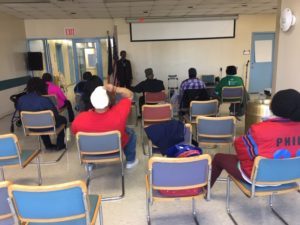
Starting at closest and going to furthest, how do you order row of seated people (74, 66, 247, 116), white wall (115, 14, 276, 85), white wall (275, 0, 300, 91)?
white wall (275, 0, 300, 91)
row of seated people (74, 66, 247, 116)
white wall (115, 14, 276, 85)

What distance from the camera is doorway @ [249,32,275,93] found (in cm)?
896

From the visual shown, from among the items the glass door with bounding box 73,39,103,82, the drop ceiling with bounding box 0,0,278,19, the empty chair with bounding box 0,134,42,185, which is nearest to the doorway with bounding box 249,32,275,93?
the drop ceiling with bounding box 0,0,278,19

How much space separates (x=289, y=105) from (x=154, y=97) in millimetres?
3716

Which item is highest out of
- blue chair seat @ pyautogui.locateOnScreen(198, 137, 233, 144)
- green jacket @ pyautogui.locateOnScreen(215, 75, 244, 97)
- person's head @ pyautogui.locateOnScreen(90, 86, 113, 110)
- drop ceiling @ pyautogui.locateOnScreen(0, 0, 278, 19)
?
drop ceiling @ pyautogui.locateOnScreen(0, 0, 278, 19)

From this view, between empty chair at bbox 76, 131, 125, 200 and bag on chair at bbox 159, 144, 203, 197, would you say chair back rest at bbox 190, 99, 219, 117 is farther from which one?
bag on chair at bbox 159, 144, 203, 197

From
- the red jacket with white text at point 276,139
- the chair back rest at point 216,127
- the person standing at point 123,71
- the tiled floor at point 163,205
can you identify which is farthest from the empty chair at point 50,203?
the person standing at point 123,71

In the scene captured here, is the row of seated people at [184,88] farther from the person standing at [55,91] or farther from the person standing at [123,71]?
the person standing at [123,71]

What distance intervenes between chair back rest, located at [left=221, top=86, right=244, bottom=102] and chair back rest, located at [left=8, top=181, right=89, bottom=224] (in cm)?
435

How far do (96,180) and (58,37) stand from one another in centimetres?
684

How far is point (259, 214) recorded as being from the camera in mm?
2420

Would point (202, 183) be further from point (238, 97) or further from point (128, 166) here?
point (238, 97)

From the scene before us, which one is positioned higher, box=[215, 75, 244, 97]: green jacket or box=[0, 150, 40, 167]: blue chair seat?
box=[215, 75, 244, 97]: green jacket

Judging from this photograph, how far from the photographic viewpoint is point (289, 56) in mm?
3701

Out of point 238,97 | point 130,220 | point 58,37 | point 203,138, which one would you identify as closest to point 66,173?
point 130,220
